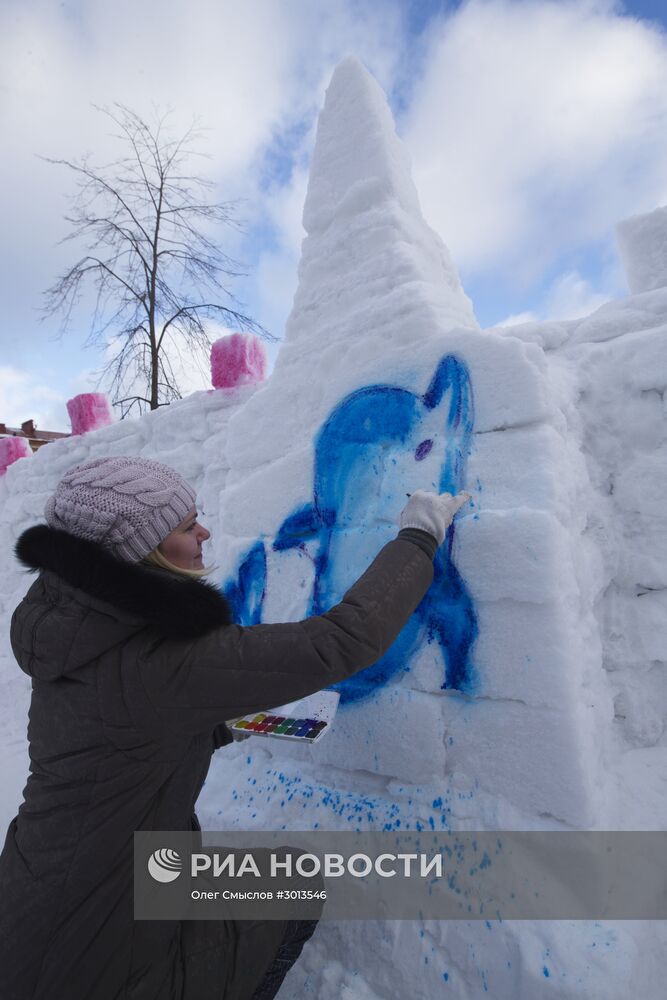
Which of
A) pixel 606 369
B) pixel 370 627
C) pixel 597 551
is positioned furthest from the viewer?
pixel 606 369

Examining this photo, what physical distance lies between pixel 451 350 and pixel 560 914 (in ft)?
4.74

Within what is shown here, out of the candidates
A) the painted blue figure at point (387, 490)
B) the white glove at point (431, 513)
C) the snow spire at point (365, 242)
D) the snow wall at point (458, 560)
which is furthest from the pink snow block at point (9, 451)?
the white glove at point (431, 513)

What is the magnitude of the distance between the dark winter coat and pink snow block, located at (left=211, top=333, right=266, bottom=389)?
185cm

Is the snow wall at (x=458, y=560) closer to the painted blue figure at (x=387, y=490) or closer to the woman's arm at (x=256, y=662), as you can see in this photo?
the painted blue figure at (x=387, y=490)

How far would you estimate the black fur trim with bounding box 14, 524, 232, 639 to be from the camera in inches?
36.3

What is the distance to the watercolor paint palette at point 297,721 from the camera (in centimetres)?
134

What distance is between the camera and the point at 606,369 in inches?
67.2

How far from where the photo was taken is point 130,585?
0.93 meters

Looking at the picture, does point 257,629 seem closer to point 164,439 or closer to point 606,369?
point 606,369

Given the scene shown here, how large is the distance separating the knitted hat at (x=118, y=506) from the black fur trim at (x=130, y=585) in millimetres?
36

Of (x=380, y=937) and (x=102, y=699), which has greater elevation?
(x=102, y=699)

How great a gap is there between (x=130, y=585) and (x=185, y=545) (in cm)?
21

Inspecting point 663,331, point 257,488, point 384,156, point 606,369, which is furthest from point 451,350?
point 384,156

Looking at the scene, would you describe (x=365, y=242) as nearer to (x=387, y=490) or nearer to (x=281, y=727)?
(x=387, y=490)
